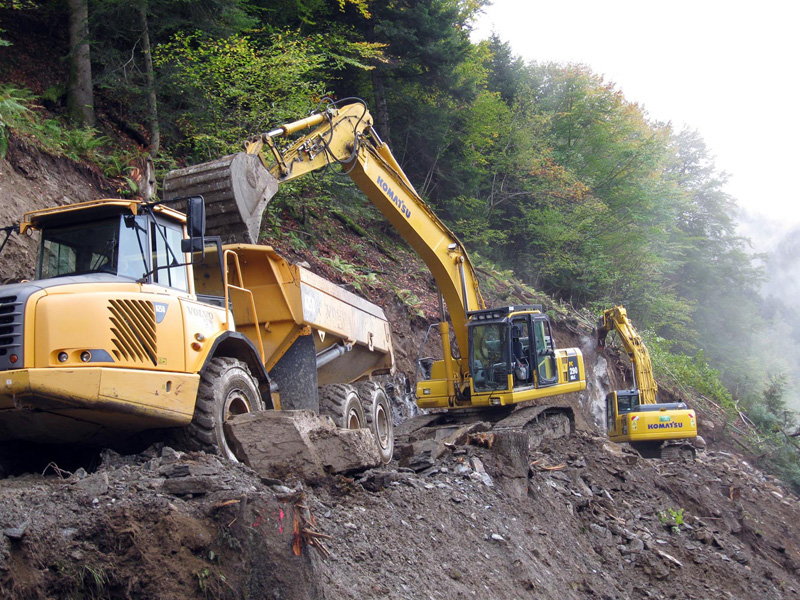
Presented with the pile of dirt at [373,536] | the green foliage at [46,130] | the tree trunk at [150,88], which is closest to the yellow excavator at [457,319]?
the pile of dirt at [373,536]

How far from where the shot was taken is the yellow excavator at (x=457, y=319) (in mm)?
10848

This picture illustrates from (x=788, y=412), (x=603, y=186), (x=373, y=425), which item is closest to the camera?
(x=373, y=425)

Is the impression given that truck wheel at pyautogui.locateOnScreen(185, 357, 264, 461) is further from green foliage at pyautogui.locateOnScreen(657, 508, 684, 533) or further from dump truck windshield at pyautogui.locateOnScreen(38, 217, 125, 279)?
green foliage at pyautogui.locateOnScreen(657, 508, 684, 533)

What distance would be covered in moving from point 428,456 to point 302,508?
4341 millimetres

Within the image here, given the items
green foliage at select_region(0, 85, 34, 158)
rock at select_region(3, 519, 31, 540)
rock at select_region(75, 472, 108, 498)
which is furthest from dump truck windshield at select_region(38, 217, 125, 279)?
green foliage at select_region(0, 85, 34, 158)

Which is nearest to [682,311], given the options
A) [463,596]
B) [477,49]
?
[477,49]

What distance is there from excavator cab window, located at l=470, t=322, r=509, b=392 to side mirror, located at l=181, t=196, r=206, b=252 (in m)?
7.81

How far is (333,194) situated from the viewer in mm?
19359

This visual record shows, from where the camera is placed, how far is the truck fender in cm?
647

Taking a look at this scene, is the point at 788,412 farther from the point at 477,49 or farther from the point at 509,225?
the point at 477,49

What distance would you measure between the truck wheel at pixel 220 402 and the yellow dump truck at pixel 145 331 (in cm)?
1

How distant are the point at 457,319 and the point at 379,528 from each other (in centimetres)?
789

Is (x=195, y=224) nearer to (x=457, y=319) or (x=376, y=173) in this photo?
(x=376, y=173)

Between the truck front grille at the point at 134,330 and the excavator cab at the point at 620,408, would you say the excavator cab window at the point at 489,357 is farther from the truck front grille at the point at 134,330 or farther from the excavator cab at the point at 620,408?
the truck front grille at the point at 134,330
